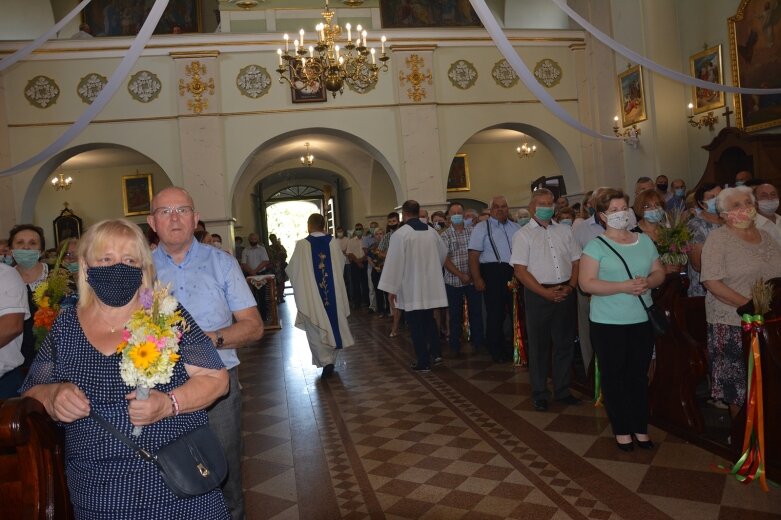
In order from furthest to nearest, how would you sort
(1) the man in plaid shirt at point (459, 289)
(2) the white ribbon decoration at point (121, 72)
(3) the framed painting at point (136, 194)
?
(3) the framed painting at point (136, 194) → (1) the man in plaid shirt at point (459, 289) → (2) the white ribbon decoration at point (121, 72)

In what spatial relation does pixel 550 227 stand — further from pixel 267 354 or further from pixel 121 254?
pixel 267 354

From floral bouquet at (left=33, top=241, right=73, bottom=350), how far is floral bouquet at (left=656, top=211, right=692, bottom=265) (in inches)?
152

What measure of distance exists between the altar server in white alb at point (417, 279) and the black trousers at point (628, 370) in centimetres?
309

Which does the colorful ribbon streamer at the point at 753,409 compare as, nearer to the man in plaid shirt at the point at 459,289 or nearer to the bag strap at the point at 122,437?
the bag strap at the point at 122,437

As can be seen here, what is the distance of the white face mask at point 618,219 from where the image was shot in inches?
167

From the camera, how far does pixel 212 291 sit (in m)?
2.85

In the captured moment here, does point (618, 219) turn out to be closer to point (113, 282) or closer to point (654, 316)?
point (654, 316)

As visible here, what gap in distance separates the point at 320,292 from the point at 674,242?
397cm

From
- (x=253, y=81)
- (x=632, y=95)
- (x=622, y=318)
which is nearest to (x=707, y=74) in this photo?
(x=632, y=95)

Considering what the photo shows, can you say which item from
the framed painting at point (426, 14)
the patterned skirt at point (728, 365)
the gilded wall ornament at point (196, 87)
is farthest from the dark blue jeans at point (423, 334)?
the framed painting at point (426, 14)

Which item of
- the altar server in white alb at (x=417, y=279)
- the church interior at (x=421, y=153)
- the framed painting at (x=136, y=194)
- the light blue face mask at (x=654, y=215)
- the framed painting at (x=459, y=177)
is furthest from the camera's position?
the framed painting at (x=459, y=177)

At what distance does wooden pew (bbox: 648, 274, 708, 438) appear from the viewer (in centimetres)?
453

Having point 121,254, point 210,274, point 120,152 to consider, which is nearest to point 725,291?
point 210,274

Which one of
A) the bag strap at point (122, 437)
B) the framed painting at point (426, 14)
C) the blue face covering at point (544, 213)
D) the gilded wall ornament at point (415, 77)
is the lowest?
the bag strap at point (122, 437)
